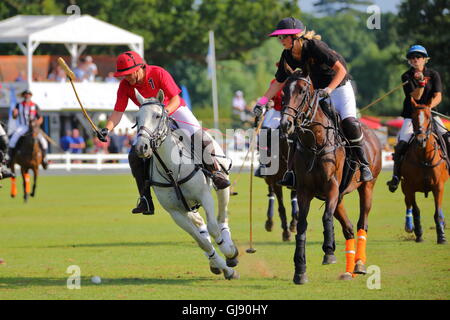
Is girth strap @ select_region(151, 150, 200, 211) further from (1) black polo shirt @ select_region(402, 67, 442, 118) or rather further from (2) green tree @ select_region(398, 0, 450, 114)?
(2) green tree @ select_region(398, 0, 450, 114)

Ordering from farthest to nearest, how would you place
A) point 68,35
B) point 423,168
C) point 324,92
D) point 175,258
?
point 68,35 < point 423,168 < point 175,258 < point 324,92

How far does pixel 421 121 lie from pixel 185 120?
4573 mm

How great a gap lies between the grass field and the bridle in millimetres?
1663

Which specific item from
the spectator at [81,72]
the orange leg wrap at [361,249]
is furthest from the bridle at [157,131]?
the spectator at [81,72]

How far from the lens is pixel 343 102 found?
38.4 ft

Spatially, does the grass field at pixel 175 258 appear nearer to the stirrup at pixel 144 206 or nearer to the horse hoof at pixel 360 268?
the horse hoof at pixel 360 268

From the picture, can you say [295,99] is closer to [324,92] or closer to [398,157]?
[324,92]

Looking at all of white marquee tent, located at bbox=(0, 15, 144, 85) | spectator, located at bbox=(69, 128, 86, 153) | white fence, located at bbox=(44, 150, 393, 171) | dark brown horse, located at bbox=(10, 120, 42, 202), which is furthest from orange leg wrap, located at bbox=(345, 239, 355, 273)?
white marquee tent, located at bbox=(0, 15, 144, 85)

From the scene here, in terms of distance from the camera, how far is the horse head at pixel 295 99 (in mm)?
10308

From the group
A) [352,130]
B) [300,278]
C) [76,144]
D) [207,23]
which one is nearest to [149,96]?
[352,130]
